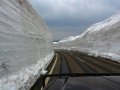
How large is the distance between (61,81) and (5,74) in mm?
3541

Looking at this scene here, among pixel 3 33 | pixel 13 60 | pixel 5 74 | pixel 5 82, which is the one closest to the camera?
pixel 5 82

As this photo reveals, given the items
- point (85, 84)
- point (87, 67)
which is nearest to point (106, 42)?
point (87, 67)

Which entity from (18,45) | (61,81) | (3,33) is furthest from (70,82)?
(18,45)

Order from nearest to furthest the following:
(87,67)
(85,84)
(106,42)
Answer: (85,84) → (87,67) → (106,42)

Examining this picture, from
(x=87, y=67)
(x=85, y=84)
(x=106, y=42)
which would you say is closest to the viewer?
(x=85, y=84)

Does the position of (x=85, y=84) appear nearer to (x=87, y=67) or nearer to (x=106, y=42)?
(x=87, y=67)

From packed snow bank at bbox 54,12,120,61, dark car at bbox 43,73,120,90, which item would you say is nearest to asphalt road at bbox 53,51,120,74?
packed snow bank at bbox 54,12,120,61

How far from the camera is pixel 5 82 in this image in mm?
7324

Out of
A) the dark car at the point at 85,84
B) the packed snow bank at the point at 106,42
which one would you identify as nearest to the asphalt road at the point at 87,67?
the packed snow bank at the point at 106,42

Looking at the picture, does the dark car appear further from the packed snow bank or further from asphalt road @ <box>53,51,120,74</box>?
the packed snow bank

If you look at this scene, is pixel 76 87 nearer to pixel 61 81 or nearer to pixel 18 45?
pixel 61 81

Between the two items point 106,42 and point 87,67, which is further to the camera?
point 106,42

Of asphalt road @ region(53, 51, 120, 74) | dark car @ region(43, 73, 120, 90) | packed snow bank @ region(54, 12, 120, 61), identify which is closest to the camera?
dark car @ region(43, 73, 120, 90)

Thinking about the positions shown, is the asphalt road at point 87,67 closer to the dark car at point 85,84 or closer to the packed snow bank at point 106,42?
the packed snow bank at point 106,42
